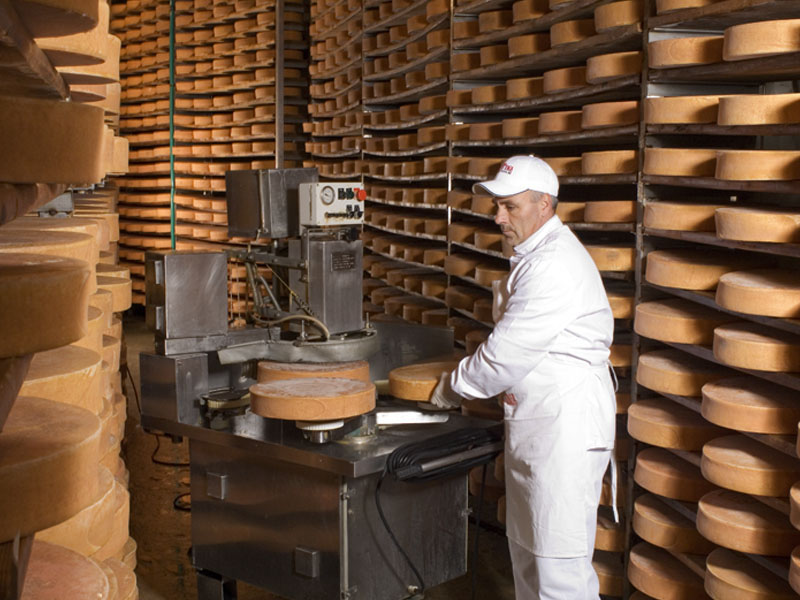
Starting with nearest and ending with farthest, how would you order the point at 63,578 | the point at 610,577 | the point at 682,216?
the point at 63,578 < the point at 682,216 < the point at 610,577

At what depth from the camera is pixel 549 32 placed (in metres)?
4.58

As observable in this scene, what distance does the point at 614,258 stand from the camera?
3.76m

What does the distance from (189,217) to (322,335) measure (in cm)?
675

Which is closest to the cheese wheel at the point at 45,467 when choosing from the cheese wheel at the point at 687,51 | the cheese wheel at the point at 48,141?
the cheese wheel at the point at 48,141

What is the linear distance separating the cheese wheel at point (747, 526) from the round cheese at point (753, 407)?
0.28 m

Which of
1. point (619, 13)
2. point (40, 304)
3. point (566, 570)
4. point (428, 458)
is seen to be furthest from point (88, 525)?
point (619, 13)

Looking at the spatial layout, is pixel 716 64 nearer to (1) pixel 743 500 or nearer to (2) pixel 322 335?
(1) pixel 743 500

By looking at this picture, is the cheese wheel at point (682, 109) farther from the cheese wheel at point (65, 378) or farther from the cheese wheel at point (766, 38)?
the cheese wheel at point (65, 378)

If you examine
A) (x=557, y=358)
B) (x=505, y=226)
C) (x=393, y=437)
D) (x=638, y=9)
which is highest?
(x=638, y=9)

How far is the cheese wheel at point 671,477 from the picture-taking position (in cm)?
343

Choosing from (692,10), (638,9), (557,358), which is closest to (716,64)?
(692,10)

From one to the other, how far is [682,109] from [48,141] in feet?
8.85

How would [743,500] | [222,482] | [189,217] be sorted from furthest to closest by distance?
1. [189,217]
2. [222,482]
3. [743,500]

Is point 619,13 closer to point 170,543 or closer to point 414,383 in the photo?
point 414,383
